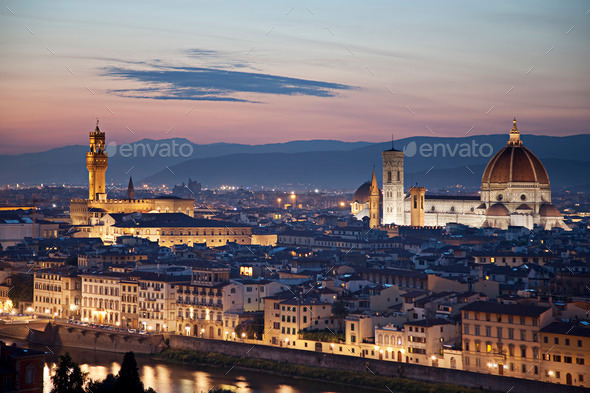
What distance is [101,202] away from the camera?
84125 millimetres

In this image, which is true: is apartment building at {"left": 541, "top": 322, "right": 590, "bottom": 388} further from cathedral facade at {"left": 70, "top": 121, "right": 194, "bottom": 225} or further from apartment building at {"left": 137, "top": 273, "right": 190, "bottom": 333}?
cathedral facade at {"left": 70, "top": 121, "right": 194, "bottom": 225}

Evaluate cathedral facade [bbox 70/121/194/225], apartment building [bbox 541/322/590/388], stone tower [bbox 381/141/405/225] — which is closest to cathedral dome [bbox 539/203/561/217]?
stone tower [bbox 381/141/405/225]

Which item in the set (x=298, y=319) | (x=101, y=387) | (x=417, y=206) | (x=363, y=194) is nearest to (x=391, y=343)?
(x=298, y=319)

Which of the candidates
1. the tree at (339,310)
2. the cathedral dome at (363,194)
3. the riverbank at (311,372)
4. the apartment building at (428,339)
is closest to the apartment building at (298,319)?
the tree at (339,310)

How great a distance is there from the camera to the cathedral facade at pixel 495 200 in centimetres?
7819

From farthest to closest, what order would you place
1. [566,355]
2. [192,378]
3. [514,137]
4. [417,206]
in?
[417,206] < [514,137] < [192,378] < [566,355]

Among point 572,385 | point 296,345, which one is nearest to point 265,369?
point 296,345

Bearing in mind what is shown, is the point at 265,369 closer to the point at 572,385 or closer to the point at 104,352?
the point at 104,352

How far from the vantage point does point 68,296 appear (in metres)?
43.2

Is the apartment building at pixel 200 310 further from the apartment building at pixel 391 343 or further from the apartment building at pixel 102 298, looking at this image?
the apartment building at pixel 391 343

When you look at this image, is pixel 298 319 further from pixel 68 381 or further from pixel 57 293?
pixel 57 293

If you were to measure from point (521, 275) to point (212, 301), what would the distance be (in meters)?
11.6

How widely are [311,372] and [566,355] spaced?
7424mm

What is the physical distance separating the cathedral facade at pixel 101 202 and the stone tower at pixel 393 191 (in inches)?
571
